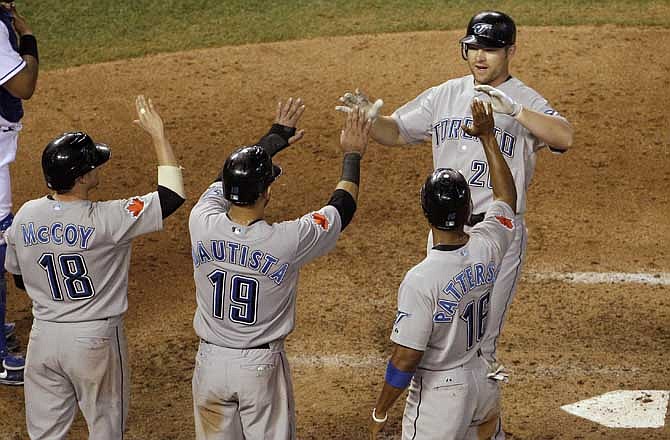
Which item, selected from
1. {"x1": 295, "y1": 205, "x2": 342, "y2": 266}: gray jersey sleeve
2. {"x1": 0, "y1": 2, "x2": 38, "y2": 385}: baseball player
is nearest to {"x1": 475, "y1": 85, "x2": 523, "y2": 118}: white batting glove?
{"x1": 295, "y1": 205, "x2": 342, "y2": 266}: gray jersey sleeve

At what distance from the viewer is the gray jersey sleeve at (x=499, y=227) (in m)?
4.48

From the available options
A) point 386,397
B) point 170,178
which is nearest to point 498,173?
point 386,397

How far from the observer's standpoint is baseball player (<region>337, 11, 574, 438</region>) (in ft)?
16.9

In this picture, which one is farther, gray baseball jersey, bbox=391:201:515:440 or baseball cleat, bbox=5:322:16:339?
baseball cleat, bbox=5:322:16:339

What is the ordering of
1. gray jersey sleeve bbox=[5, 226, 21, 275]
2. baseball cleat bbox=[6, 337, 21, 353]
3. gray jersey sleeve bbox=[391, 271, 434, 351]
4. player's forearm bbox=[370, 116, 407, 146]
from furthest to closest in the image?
baseball cleat bbox=[6, 337, 21, 353] → player's forearm bbox=[370, 116, 407, 146] → gray jersey sleeve bbox=[5, 226, 21, 275] → gray jersey sleeve bbox=[391, 271, 434, 351]

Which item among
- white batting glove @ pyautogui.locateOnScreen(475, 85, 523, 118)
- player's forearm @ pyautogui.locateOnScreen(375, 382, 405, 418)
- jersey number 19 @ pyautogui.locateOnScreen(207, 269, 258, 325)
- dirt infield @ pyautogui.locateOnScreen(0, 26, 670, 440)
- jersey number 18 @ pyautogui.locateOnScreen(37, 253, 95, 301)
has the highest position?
white batting glove @ pyautogui.locateOnScreen(475, 85, 523, 118)

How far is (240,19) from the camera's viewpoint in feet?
38.5

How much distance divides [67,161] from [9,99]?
6.09ft

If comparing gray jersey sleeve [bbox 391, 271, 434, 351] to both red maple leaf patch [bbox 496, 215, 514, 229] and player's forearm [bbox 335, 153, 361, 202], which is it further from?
player's forearm [bbox 335, 153, 361, 202]

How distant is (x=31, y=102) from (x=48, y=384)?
552 centimetres

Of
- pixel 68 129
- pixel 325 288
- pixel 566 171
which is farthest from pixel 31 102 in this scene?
pixel 566 171

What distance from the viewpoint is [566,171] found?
8.59 meters

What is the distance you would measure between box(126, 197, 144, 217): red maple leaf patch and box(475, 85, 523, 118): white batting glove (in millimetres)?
1692

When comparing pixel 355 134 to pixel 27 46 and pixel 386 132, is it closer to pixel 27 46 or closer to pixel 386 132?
pixel 386 132
